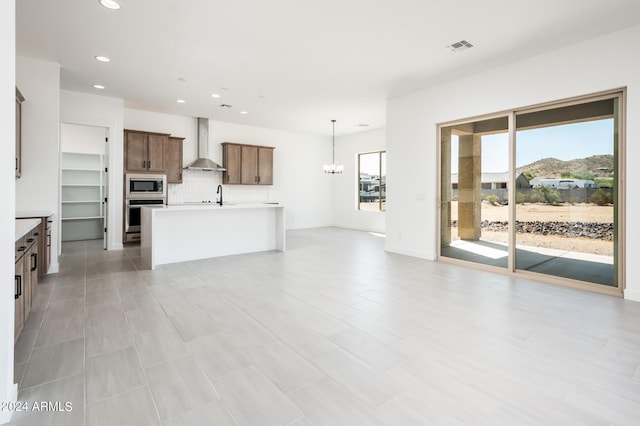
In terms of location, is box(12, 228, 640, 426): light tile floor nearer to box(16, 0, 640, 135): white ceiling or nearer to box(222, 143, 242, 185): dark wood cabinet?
box(16, 0, 640, 135): white ceiling

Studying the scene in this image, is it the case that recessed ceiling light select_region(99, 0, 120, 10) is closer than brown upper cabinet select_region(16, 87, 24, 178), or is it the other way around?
recessed ceiling light select_region(99, 0, 120, 10)

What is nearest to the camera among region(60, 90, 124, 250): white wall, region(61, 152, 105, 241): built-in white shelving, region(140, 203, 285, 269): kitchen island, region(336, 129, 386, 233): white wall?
region(140, 203, 285, 269): kitchen island

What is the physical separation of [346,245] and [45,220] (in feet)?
16.9

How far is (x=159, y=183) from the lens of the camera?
7250 mm

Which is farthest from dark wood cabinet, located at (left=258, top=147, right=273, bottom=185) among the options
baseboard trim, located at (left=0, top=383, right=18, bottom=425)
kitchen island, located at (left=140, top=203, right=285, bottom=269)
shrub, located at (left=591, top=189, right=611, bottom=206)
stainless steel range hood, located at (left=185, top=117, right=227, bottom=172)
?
baseboard trim, located at (left=0, top=383, right=18, bottom=425)

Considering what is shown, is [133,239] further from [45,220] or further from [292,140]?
[292,140]

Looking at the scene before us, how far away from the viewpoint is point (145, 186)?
705 centimetres

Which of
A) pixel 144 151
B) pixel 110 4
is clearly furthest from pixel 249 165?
pixel 110 4

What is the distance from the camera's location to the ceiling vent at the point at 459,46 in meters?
3.95

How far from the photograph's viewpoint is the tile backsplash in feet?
26.3

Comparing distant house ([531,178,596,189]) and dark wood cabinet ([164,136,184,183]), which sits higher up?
dark wood cabinet ([164,136,184,183])

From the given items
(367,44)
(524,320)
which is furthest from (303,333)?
(367,44)

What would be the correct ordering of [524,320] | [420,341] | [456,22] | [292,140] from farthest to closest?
[292,140] < [456,22] < [524,320] < [420,341]

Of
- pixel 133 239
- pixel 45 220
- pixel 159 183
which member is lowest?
pixel 133 239
